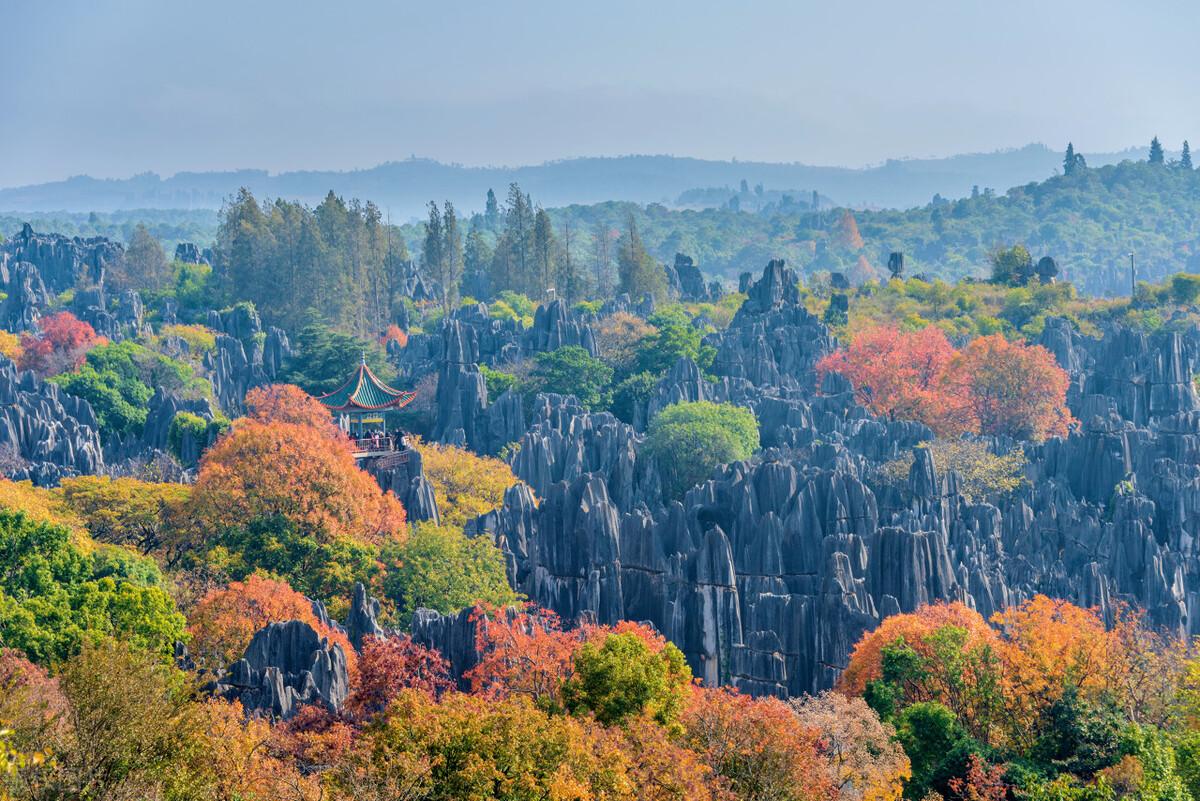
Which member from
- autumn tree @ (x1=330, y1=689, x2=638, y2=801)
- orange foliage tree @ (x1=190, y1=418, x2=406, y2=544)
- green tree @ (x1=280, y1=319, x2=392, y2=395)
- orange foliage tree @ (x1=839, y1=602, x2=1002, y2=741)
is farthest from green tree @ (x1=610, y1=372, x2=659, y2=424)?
autumn tree @ (x1=330, y1=689, x2=638, y2=801)

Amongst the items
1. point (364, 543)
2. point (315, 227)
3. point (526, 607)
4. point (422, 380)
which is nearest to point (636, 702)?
point (526, 607)

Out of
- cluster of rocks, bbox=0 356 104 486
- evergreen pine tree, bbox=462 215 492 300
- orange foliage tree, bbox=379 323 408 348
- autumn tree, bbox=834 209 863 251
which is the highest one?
evergreen pine tree, bbox=462 215 492 300

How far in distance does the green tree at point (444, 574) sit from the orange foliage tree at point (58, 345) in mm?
40162

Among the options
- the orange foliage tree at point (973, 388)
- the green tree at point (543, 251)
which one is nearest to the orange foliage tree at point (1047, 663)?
the orange foliage tree at point (973, 388)

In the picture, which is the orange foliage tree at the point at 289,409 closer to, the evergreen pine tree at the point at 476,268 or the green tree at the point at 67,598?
the green tree at the point at 67,598

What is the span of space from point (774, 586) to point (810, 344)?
38.8 m

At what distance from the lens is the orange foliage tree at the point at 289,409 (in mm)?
61062

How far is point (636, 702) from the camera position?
94.6ft

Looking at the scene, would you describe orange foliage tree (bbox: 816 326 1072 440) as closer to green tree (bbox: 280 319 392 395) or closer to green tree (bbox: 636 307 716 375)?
green tree (bbox: 636 307 716 375)

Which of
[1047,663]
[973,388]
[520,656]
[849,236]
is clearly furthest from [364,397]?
[849,236]

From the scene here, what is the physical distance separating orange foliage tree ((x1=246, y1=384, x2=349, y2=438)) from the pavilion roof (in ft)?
3.24

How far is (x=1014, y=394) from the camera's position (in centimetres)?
6869

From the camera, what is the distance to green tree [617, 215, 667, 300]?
103 m

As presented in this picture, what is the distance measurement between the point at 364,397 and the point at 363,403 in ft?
2.40
